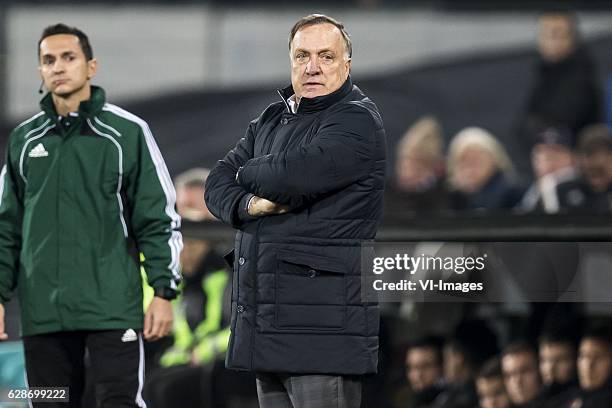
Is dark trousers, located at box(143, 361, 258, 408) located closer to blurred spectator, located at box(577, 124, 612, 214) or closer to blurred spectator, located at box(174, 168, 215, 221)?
blurred spectator, located at box(174, 168, 215, 221)

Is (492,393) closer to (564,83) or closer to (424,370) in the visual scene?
(424,370)

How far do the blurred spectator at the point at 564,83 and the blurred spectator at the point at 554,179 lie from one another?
0.90 meters

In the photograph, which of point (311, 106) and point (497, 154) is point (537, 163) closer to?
point (497, 154)

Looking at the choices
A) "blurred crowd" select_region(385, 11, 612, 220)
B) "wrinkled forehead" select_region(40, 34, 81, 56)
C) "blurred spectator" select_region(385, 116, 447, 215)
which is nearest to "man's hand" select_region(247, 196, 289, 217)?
"wrinkled forehead" select_region(40, 34, 81, 56)

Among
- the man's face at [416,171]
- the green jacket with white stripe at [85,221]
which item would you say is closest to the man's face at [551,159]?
the man's face at [416,171]

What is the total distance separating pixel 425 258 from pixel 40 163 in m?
1.46

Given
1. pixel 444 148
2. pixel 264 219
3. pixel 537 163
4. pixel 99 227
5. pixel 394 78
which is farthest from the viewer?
pixel 394 78

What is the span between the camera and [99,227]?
452 cm

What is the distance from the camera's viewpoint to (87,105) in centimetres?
460

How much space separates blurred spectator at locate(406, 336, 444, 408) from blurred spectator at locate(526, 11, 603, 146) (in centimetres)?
403

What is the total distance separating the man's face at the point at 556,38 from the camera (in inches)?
388

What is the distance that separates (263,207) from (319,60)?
1.51 feet

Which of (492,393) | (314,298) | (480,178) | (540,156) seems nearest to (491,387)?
(492,393)

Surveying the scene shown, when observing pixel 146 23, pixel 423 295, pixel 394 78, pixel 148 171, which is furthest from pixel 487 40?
pixel 148 171
